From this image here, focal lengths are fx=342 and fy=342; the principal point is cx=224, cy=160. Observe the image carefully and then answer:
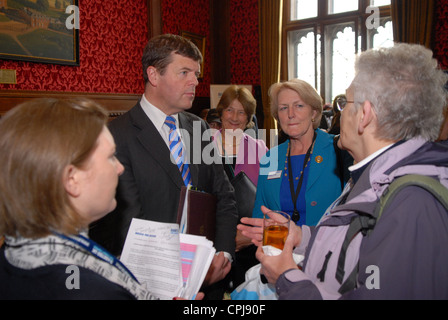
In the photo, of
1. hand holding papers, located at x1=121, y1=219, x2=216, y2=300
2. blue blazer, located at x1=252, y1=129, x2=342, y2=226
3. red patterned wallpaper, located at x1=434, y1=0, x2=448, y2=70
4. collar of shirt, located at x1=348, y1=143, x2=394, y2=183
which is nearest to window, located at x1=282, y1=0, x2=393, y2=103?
red patterned wallpaper, located at x1=434, y1=0, x2=448, y2=70

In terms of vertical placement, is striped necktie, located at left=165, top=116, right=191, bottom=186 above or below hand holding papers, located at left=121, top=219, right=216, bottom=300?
above

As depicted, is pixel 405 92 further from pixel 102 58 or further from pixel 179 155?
pixel 102 58

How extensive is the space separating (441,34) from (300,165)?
201 inches

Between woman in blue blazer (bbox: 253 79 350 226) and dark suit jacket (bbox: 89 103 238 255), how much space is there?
0.55m

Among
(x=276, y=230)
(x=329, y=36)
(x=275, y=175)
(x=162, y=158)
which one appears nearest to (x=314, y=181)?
(x=275, y=175)

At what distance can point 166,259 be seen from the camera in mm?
1216

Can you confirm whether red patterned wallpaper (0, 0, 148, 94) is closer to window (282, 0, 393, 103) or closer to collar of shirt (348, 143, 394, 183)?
window (282, 0, 393, 103)

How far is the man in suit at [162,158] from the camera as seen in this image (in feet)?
5.63

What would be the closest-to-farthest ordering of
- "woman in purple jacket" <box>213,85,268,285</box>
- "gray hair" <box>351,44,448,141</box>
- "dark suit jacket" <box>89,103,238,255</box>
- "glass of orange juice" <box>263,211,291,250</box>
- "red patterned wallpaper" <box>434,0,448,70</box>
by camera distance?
"gray hair" <box>351,44,448,141</box> → "glass of orange juice" <box>263,211,291,250</box> → "dark suit jacket" <box>89,103,238,255</box> → "woman in purple jacket" <box>213,85,268,285</box> → "red patterned wallpaper" <box>434,0,448,70</box>

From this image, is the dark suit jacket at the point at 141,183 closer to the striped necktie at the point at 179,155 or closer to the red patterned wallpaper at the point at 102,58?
the striped necktie at the point at 179,155

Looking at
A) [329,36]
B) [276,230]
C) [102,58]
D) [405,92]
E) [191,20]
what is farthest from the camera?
[191,20]

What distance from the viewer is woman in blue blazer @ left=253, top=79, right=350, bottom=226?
2.29 metres

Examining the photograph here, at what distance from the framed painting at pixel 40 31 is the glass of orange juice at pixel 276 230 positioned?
437cm
